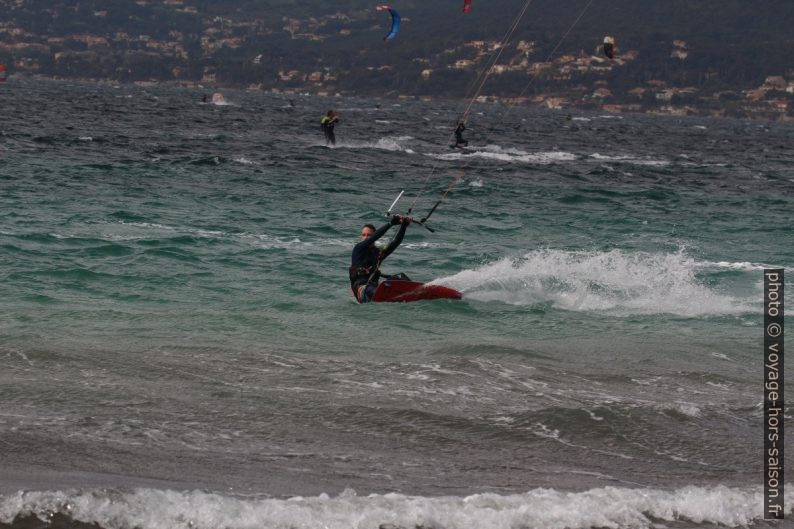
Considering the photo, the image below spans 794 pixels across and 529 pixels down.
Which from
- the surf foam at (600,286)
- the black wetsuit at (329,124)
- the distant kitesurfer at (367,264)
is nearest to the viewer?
the distant kitesurfer at (367,264)

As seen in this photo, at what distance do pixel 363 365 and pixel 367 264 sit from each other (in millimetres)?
3977

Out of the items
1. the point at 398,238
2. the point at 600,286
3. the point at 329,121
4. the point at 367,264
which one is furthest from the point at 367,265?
the point at 329,121

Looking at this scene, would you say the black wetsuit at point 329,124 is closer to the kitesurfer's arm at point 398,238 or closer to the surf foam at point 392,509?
the kitesurfer's arm at point 398,238

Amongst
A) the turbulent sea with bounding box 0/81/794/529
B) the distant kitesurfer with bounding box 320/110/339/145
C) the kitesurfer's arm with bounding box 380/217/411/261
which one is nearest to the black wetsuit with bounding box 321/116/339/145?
the distant kitesurfer with bounding box 320/110/339/145

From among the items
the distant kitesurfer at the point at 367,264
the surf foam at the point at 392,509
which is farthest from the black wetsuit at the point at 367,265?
the surf foam at the point at 392,509

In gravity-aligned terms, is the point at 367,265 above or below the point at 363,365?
above

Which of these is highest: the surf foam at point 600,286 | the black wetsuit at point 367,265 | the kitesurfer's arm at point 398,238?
the kitesurfer's arm at point 398,238

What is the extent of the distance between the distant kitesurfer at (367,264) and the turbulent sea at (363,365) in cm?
29

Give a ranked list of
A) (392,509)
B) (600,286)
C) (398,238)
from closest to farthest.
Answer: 1. (392,509)
2. (398,238)
3. (600,286)

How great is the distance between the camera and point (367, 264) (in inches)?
591

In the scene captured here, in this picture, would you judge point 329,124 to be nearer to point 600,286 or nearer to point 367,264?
point 600,286

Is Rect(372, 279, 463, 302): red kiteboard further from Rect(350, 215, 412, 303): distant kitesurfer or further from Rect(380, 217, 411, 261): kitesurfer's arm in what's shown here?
Rect(380, 217, 411, 261): kitesurfer's arm

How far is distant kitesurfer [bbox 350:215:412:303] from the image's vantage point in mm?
14703

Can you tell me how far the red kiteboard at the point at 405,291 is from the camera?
1471cm
